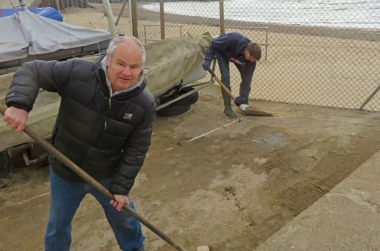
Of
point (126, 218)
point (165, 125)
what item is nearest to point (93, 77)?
point (126, 218)

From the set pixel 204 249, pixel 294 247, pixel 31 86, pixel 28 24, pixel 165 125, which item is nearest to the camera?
pixel 31 86

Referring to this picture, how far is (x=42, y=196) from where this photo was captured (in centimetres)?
432

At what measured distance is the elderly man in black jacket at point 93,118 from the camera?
2.09 meters

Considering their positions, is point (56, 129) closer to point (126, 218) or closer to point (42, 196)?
point (126, 218)

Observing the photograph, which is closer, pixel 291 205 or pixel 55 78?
pixel 55 78

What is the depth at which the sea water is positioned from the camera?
16897mm

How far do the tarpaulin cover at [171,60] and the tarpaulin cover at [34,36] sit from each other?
1339 mm

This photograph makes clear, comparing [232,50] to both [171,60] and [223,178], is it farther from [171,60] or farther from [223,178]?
[223,178]

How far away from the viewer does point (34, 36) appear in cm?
577

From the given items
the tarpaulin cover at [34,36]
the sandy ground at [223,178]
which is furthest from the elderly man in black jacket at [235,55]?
the tarpaulin cover at [34,36]

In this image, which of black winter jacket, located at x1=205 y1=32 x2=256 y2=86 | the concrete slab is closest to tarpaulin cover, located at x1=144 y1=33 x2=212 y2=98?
black winter jacket, located at x1=205 y1=32 x2=256 y2=86

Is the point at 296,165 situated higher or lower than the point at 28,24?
lower

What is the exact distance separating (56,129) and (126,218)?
0.86m

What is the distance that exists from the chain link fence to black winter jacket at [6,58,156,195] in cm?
453
